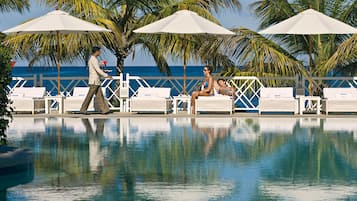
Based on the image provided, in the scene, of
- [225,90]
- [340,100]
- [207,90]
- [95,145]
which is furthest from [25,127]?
[340,100]

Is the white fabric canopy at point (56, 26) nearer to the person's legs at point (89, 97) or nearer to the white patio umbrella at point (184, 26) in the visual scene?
the white patio umbrella at point (184, 26)

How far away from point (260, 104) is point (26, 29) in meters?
5.80

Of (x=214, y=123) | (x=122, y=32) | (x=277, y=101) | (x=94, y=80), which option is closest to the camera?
(x=214, y=123)

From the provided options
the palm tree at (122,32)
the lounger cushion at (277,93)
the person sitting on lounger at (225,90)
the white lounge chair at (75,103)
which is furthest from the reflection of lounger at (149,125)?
the palm tree at (122,32)

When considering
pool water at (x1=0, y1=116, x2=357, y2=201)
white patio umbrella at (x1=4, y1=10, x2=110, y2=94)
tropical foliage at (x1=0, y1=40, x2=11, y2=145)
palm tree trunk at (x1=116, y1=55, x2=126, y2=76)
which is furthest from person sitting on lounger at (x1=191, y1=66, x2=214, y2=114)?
tropical foliage at (x1=0, y1=40, x2=11, y2=145)

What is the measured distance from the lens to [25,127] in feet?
51.9

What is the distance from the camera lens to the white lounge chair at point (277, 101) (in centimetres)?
1844

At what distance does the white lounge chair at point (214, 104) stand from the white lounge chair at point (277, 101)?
746 mm

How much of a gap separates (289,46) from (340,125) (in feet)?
25.2

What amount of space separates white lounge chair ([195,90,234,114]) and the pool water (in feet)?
5.44

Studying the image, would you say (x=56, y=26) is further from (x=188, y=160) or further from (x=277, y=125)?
(x=188, y=160)

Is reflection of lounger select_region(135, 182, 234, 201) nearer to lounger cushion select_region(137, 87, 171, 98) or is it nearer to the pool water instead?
the pool water

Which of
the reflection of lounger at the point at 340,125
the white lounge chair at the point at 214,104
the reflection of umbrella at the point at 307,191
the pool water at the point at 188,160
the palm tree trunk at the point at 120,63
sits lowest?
the reflection of umbrella at the point at 307,191

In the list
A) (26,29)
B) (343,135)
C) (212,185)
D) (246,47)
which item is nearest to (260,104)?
(246,47)
